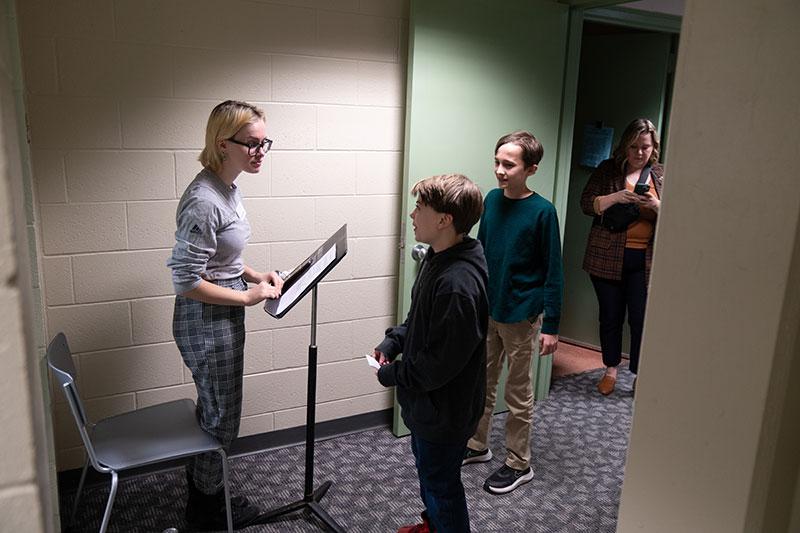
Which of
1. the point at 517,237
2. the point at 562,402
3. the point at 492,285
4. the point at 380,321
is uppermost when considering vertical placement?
the point at 517,237

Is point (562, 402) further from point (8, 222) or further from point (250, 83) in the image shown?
point (8, 222)

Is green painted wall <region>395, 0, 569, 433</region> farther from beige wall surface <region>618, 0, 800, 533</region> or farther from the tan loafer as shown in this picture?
beige wall surface <region>618, 0, 800, 533</region>

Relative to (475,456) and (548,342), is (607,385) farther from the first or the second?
(548,342)

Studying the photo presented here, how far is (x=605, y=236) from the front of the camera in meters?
3.57

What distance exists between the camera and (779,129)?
0.86 m

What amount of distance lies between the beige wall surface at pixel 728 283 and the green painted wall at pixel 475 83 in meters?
1.95

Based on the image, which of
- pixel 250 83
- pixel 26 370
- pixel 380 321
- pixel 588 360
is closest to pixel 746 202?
pixel 26 370

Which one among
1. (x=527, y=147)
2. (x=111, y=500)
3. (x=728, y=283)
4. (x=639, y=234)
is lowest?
(x=111, y=500)

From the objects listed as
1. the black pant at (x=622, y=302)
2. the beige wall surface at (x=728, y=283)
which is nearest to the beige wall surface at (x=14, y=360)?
the beige wall surface at (x=728, y=283)

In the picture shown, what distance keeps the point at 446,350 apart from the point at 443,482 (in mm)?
471

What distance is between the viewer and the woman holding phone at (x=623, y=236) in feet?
11.0

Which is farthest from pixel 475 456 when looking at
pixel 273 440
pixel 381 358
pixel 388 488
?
pixel 381 358

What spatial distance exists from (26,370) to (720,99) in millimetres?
Answer: 942

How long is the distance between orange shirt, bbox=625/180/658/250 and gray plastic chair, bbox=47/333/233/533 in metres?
2.45
